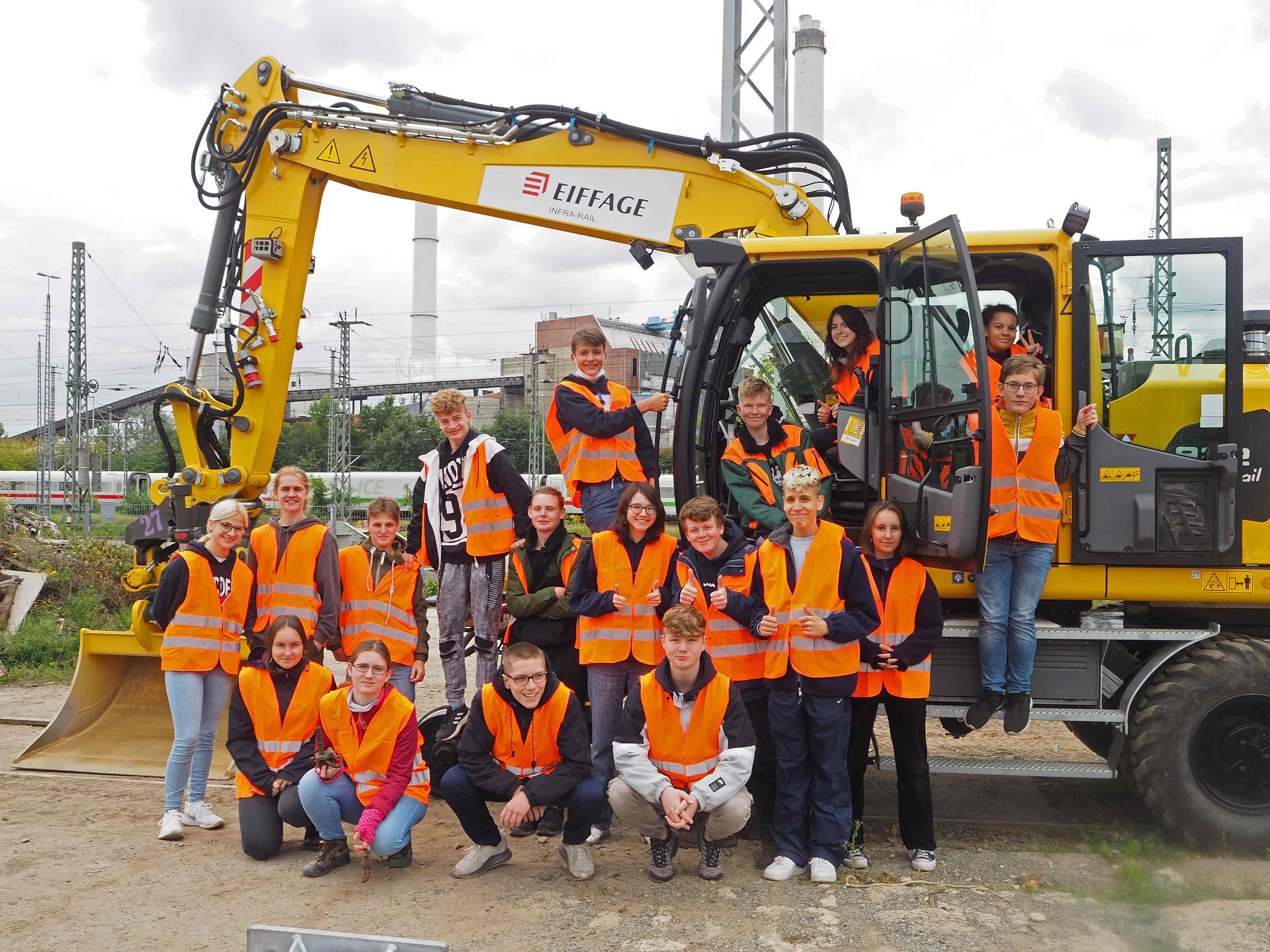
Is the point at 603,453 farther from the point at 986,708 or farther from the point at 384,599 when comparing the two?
the point at 986,708

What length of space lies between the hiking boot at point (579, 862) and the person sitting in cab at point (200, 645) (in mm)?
1920

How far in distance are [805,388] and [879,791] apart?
7.92ft

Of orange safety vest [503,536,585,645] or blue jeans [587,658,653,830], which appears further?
orange safety vest [503,536,585,645]

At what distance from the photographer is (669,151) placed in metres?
5.93

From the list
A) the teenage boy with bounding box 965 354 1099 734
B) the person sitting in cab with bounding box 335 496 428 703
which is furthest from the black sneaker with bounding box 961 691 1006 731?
the person sitting in cab with bounding box 335 496 428 703

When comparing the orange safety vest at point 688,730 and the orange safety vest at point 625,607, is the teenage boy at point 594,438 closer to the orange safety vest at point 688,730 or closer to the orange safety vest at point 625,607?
the orange safety vest at point 625,607

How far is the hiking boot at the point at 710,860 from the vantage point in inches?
167

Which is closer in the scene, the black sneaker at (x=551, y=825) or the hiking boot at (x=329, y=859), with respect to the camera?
the hiking boot at (x=329, y=859)

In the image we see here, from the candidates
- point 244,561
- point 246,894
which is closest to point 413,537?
point 244,561

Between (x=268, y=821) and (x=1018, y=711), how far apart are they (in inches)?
140

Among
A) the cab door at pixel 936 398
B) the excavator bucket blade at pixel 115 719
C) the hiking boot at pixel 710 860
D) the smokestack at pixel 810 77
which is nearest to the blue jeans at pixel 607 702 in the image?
the hiking boot at pixel 710 860

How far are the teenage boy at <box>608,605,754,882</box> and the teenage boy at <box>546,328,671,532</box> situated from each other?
1049 millimetres

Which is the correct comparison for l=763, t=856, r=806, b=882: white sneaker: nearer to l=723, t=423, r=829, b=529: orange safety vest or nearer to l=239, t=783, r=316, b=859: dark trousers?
l=723, t=423, r=829, b=529: orange safety vest

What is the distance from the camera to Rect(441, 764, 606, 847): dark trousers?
13.9 ft
